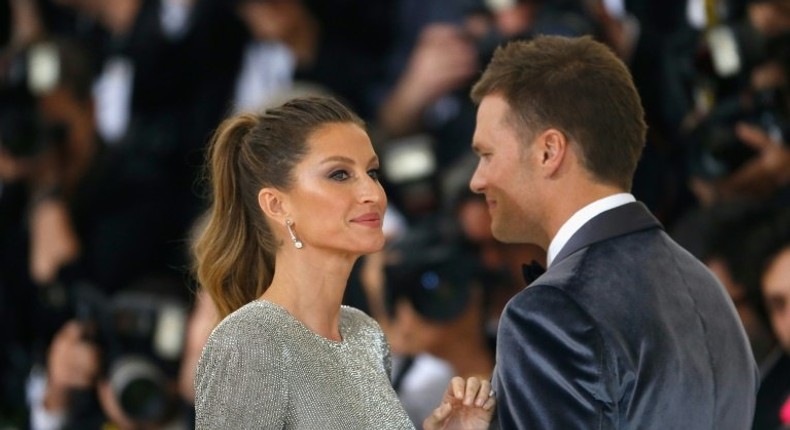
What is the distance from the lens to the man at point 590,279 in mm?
1842

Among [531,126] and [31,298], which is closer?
[531,126]

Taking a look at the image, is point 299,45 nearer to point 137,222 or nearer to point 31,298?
point 137,222

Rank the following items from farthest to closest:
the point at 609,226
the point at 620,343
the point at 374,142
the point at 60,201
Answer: the point at 60,201
the point at 374,142
the point at 609,226
the point at 620,343

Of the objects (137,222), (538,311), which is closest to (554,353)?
(538,311)

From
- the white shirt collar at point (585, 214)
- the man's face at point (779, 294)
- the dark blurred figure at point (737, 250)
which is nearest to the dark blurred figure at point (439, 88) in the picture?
the dark blurred figure at point (737, 250)

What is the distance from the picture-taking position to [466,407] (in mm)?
1988

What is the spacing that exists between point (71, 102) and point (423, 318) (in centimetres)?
188

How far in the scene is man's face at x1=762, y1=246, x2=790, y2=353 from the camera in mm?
3016

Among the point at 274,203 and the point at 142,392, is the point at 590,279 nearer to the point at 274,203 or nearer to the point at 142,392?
the point at 274,203

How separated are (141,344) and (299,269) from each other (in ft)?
7.09

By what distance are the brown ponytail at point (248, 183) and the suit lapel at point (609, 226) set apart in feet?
1.22

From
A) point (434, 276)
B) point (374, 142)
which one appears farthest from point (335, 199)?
point (374, 142)

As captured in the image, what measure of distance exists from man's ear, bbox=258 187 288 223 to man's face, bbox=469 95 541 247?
295 millimetres

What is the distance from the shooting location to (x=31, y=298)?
4742 millimetres
